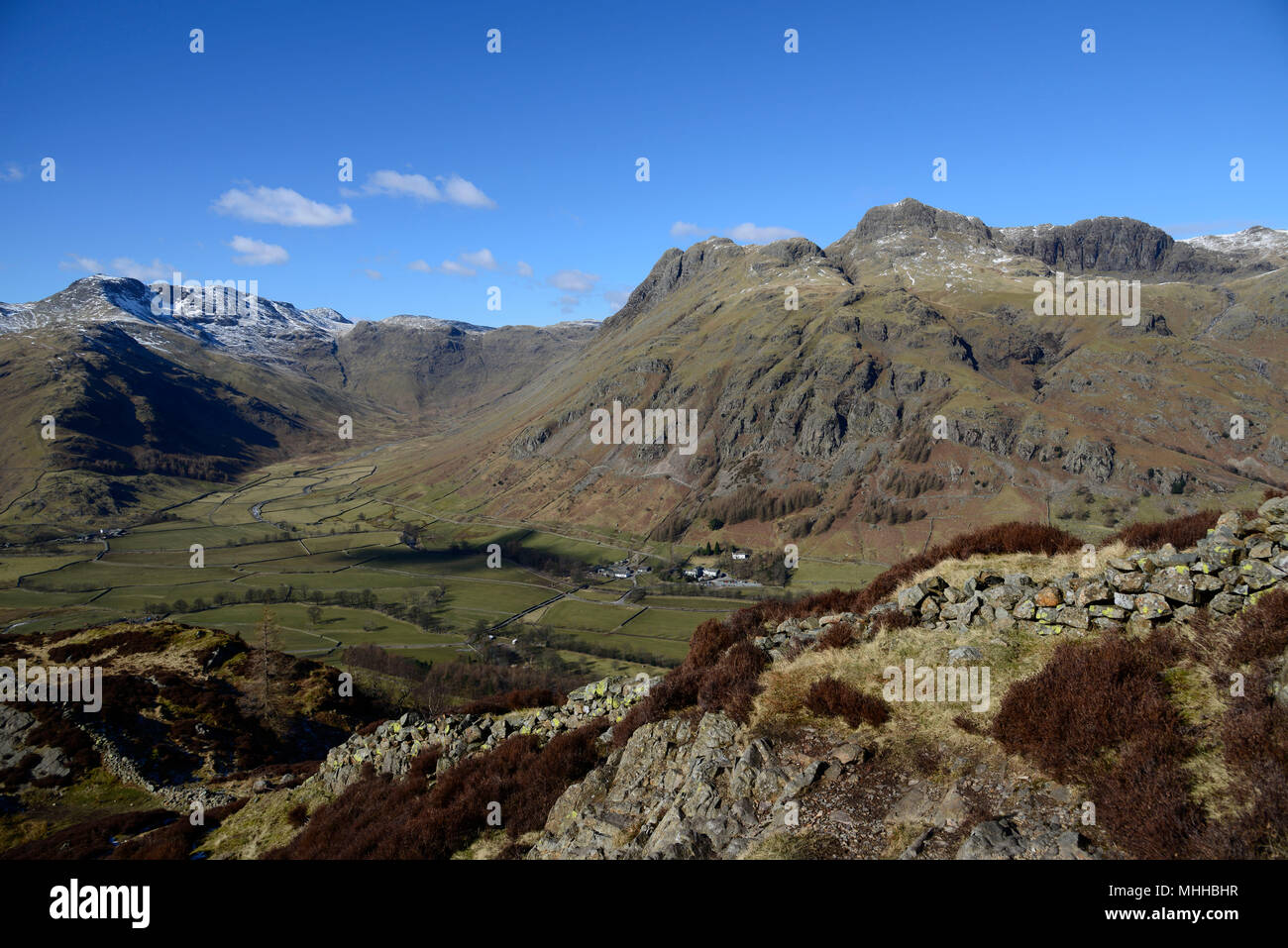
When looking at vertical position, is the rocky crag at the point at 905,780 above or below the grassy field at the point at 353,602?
above

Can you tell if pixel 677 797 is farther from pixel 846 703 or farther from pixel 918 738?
pixel 918 738

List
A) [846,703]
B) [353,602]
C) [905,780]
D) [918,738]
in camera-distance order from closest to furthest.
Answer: [905,780], [918,738], [846,703], [353,602]

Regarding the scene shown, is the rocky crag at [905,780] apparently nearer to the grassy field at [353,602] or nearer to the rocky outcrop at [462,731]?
the rocky outcrop at [462,731]

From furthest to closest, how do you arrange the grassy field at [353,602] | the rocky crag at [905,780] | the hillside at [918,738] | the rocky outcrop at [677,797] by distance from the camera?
the grassy field at [353,602] → the rocky outcrop at [677,797] → the rocky crag at [905,780] → the hillside at [918,738]

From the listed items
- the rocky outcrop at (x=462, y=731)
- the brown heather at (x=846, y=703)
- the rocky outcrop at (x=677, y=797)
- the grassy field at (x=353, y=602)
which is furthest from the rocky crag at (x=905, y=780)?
the grassy field at (x=353, y=602)

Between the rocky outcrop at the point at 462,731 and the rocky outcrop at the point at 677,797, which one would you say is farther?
the rocky outcrop at the point at 462,731

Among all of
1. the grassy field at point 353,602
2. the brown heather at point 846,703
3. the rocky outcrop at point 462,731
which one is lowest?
the grassy field at point 353,602

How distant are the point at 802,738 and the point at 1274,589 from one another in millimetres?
9255

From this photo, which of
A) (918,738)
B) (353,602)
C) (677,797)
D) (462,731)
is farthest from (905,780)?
(353,602)

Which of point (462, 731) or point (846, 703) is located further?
point (462, 731)

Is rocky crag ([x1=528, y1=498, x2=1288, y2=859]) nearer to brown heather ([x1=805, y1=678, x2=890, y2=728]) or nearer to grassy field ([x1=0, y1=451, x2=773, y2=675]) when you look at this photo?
brown heather ([x1=805, y1=678, x2=890, y2=728])

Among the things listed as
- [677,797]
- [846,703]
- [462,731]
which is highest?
[846,703]

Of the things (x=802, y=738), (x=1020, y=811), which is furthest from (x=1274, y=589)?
(x=802, y=738)

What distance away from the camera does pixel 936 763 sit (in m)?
10.6
